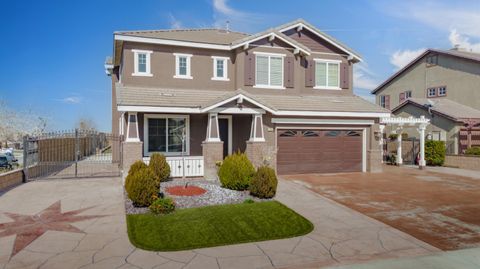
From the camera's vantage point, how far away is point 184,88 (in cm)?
1680

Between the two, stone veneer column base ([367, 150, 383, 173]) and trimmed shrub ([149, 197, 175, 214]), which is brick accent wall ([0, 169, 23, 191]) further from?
stone veneer column base ([367, 150, 383, 173])

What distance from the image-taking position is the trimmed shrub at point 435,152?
2128 cm

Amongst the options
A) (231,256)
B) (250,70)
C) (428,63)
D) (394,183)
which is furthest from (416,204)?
(428,63)

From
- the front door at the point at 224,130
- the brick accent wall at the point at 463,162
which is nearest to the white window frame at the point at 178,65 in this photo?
the front door at the point at 224,130

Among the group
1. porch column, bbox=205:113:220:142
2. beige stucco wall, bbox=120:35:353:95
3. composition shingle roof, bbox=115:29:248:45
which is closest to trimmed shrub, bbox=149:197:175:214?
porch column, bbox=205:113:220:142

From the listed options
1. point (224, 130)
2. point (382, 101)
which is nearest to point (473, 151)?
point (382, 101)

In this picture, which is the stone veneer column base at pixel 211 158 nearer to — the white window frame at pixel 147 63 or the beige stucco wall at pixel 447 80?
the white window frame at pixel 147 63

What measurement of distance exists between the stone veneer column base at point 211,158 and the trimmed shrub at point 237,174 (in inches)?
72.2

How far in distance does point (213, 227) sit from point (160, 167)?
640cm

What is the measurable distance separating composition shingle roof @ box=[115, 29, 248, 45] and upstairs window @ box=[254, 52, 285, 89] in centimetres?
212

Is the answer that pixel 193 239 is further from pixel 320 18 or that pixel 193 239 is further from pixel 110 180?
pixel 320 18

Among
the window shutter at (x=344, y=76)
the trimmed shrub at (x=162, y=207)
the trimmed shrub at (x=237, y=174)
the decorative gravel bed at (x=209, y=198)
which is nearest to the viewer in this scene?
the trimmed shrub at (x=162, y=207)

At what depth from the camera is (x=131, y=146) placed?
13.5m

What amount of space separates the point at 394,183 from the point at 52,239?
1339 centimetres
